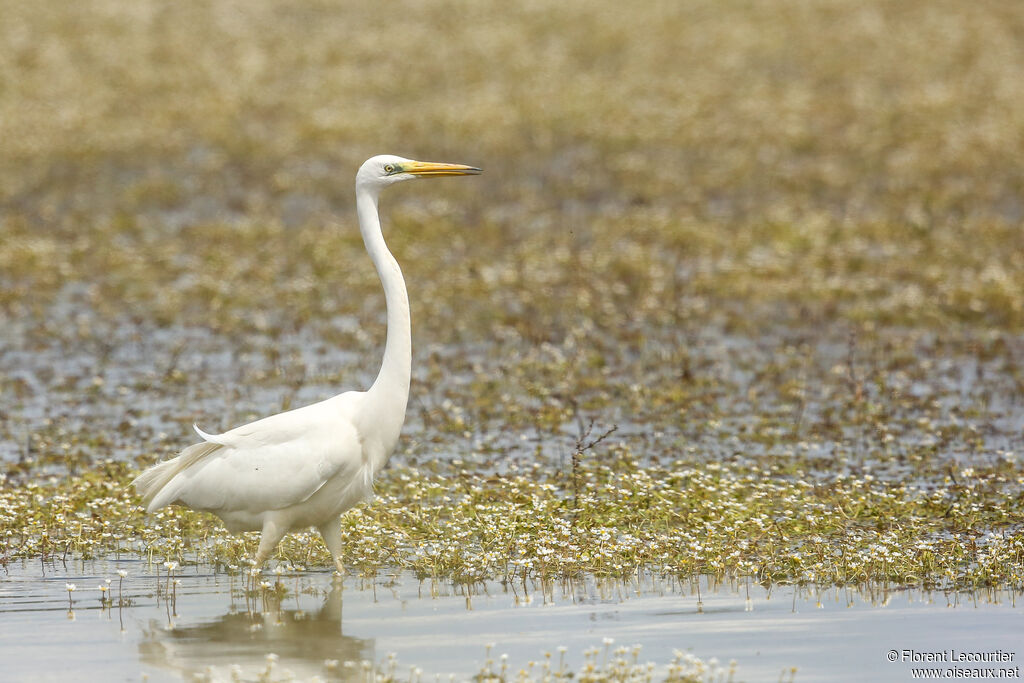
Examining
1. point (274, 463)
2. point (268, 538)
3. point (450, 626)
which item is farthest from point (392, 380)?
point (450, 626)

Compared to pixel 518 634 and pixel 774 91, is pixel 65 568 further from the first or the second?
pixel 774 91

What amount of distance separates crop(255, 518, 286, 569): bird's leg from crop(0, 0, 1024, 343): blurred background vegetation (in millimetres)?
7263

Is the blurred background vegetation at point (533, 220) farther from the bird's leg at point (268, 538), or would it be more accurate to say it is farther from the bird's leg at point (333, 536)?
the bird's leg at point (268, 538)

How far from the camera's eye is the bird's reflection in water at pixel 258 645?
8.02m

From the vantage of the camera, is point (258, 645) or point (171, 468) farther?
point (171, 468)

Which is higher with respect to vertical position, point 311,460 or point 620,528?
point 311,460

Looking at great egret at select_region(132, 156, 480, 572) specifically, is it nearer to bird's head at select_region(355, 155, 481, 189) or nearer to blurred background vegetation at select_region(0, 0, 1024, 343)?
bird's head at select_region(355, 155, 481, 189)

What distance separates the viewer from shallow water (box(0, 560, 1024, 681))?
8.00 meters

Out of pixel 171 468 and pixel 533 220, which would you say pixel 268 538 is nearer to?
pixel 171 468

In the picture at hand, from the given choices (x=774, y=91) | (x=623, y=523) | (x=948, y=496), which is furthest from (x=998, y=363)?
(x=774, y=91)

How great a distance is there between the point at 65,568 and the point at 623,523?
3.87m

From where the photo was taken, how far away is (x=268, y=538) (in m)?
9.46

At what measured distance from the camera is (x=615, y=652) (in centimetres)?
750

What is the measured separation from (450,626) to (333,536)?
1.36 metres
